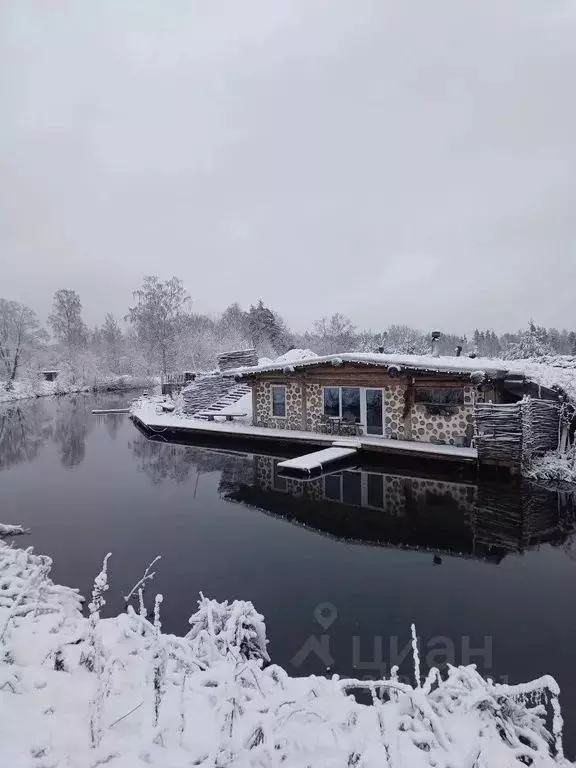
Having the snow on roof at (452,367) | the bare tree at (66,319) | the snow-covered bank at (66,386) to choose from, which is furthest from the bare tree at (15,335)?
the snow on roof at (452,367)

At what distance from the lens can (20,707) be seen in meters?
2.69

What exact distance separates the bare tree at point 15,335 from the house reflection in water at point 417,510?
39563mm

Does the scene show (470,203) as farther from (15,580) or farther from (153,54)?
(15,580)

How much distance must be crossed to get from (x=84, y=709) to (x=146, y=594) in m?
2.76

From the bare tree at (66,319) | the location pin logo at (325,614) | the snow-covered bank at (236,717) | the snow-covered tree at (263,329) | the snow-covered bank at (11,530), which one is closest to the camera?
the snow-covered bank at (236,717)

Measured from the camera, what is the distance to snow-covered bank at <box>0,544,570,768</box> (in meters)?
2.31

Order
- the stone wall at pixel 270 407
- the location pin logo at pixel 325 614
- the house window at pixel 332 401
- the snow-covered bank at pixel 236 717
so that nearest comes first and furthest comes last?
1. the snow-covered bank at pixel 236 717
2. the location pin logo at pixel 325 614
3. the house window at pixel 332 401
4. the stone wall at pixel 270 407

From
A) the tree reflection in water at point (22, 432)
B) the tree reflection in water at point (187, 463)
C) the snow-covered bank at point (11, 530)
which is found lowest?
the snow-covered bank at point (11, 530)

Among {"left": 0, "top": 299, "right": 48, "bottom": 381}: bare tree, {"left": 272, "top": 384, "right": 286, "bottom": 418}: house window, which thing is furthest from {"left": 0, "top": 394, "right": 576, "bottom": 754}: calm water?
{"left": 0, "top": 299, "right": 48, "bottom": 381}: bare tree

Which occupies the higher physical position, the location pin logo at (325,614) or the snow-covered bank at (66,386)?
the snow-covered bank at (66,386)

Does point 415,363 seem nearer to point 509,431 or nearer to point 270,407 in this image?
point 509,431

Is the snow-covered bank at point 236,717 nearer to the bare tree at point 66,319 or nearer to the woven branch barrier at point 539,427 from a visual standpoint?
the woven branch barrier at point 539,427

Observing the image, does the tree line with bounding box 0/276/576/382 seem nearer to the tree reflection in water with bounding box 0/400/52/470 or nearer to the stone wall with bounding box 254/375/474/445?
the tree reflection in water with bounding box 0/400/52/470

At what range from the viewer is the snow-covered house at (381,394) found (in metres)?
12.2
